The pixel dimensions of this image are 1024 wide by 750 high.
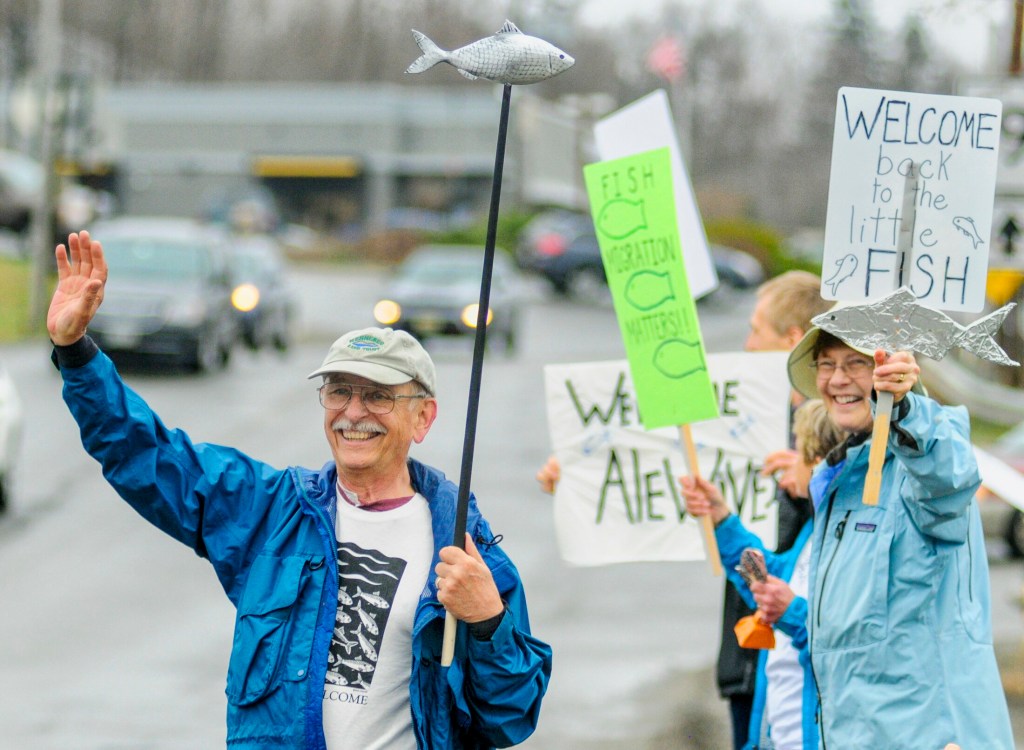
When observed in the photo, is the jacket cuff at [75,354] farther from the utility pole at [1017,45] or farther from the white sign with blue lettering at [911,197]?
the utility pole at [1017,45]

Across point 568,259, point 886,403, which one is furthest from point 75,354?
point 568,259

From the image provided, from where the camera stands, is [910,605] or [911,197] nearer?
[910,605]

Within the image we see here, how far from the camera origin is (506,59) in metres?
3.49

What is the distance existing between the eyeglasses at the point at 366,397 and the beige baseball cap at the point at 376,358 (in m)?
0.04

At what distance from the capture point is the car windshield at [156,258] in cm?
2102

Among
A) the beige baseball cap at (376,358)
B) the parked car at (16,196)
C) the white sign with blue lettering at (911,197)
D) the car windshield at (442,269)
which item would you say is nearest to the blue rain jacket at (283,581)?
the beige baseball cap at (376,358)

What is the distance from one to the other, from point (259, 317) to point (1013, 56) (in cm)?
1587

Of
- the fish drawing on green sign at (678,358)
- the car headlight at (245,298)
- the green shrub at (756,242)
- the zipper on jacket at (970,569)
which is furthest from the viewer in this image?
the green shrub at (756,242)

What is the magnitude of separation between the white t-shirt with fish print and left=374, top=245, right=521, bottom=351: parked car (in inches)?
821

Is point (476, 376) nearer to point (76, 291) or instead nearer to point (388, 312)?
point (76, 291)

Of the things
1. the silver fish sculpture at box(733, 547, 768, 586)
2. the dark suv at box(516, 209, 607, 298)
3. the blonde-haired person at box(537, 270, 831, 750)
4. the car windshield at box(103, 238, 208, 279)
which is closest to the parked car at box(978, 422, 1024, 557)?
the blonde-haired person at box(537, 270, 831, 750)

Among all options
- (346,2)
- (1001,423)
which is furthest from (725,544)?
(346,2)

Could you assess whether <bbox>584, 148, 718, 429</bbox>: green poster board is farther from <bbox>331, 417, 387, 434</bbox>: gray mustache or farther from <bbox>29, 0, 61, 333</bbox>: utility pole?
<bbox>29, 0, 61, 333</bbox>: utility pole

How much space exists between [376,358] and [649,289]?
4.21ft
